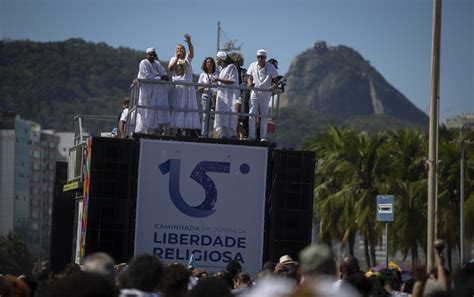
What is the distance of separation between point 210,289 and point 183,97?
1205cm

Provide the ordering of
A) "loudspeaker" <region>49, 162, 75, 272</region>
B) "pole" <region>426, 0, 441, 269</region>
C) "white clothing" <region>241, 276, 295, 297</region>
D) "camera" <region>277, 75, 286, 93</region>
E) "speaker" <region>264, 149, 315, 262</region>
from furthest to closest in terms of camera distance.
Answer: "loudspeaker" <region>49, 162, 75, 272</region>
"pole" <region>426, 0, 441, 269</region>
"camera" <region>277, 75, 286, 93</region>
"speaker" <region>264, 149, 315, 262</region>
"white clothing" <region>241, 276, 295, 297</region>

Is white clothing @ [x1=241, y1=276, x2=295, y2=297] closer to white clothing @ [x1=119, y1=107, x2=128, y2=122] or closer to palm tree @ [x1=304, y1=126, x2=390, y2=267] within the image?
white clothing @ [x1=119, y1=107, x2=128, y2=122]

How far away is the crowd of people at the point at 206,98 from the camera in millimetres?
21328

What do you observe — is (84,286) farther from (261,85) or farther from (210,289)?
(261,85)

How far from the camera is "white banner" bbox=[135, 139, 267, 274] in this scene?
66.4 feet

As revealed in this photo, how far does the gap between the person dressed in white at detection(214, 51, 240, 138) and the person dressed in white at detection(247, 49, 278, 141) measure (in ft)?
1.06

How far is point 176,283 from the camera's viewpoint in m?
10.3

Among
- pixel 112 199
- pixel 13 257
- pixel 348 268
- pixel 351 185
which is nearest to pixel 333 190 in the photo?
pixel 351 185

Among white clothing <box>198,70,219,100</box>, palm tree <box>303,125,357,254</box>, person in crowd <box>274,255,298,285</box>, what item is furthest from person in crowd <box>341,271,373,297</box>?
palm tree <box>303,125,357,254</box>

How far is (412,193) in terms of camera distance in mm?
61625

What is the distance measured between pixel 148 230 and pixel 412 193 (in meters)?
42.5

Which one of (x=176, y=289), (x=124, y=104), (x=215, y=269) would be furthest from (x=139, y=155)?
(x=176, y=289)

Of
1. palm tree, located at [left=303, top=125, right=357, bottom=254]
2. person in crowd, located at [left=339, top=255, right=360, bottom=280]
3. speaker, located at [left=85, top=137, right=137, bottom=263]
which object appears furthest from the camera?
palm tree, located at [left=303, top=125, right=357, bottom=254]

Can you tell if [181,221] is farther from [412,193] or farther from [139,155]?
[412,193]
